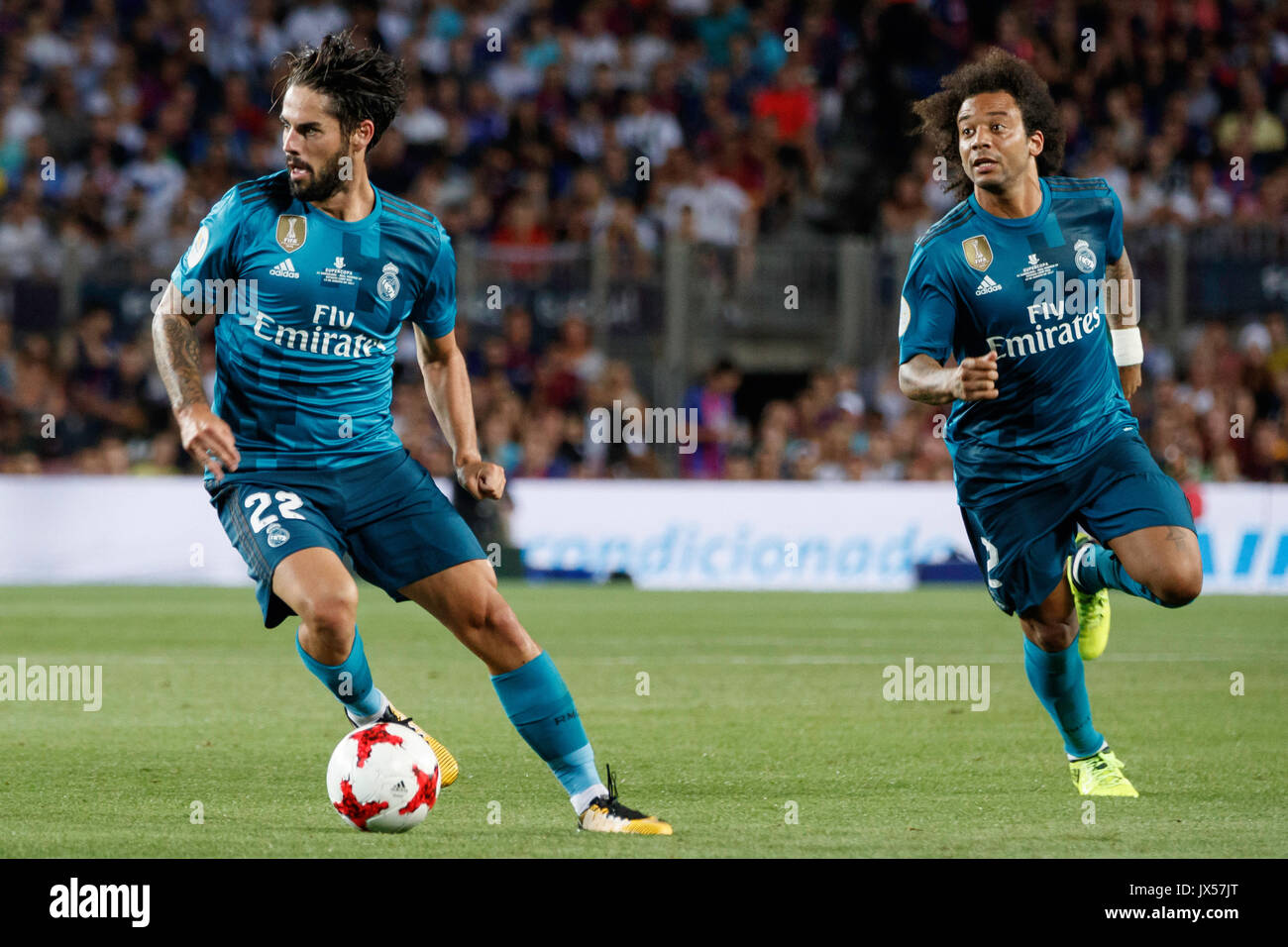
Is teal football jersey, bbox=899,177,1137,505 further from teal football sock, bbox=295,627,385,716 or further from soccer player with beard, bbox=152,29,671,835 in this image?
teal football sock, bbox=295,627,385,716

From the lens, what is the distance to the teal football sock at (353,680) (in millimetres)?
6129

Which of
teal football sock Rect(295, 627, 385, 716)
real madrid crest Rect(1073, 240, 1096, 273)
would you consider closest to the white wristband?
real madrid crest Rect(1073, 240, 1096, 273)

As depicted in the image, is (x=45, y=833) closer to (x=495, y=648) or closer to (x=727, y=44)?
(x=495, y=648)

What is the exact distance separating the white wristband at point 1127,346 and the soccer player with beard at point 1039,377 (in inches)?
3.5

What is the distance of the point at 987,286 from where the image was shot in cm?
667

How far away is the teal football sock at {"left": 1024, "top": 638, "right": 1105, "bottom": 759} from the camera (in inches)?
267

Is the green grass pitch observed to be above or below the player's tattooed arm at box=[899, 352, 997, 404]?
below

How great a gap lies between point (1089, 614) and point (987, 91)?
6.69 ft

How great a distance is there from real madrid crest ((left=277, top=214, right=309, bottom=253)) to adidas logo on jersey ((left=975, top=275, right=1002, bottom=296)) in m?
2.33

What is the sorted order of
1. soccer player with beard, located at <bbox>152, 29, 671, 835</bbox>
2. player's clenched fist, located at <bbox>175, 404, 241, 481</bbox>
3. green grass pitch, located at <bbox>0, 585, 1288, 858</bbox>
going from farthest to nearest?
1. soccer player with beard, located at <bbox>152, 29, 671, 835</bbox>
2. green grass pitch, located at <bbox>0, 585, 1288, 858</bbox>
3. player's clenched fist, located at <bbox>175, 404, 241, 481</bbox>

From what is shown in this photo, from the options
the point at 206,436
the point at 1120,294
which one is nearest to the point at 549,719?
the point at 206,436

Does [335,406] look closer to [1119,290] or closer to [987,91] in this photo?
[987,91]

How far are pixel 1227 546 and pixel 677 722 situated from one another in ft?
30.5

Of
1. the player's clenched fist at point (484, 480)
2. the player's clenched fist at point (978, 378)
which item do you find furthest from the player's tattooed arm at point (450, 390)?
the player's clenched fist at point (978, 378)
